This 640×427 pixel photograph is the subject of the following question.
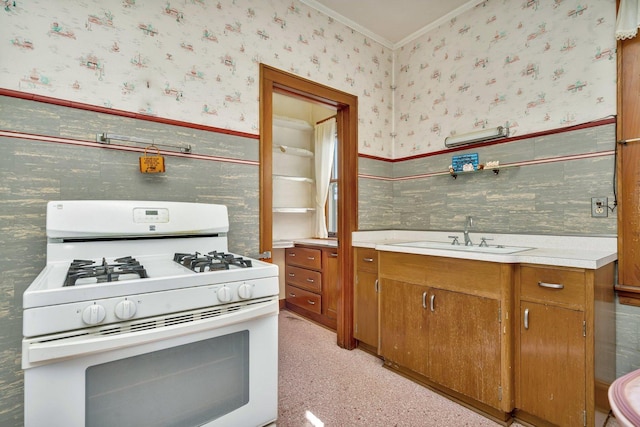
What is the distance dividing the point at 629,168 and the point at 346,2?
2264 millimetres

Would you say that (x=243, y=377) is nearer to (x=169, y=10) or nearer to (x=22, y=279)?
(x=22, y=279)

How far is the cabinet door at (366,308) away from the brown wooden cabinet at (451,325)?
137mm

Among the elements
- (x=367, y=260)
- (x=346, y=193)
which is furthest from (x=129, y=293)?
(x=346, y=193)

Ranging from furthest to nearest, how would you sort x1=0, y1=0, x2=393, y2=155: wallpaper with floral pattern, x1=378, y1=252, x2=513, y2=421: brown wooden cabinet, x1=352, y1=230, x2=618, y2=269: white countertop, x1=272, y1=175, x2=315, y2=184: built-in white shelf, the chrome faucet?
x1=272, y1=175, x2=315, y2=184: built-in white shelf → the chrome faucet → x1=378, y1=252, x2=513, y2=421: brown wooden cabinet → x1=352, y1=230, x2=618, y2=269: white countertop → x1=0, y1=0, x2=393, y2=155: wallpaper with floral pattern

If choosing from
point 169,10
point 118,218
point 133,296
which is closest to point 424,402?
point 133,296

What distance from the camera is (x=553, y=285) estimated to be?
1.63 metres

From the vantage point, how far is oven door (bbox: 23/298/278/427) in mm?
940

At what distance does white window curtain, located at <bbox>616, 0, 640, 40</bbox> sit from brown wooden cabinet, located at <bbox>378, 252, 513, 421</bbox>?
4.96 feet

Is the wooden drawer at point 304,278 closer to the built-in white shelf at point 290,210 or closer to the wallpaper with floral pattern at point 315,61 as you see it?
the built-in white shelf at point 290,210

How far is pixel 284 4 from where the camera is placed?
7.93 feet

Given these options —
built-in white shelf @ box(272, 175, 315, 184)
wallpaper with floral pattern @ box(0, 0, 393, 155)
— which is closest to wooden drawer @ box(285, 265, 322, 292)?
built-in white shelf @ box(272, 175, 315, 184)

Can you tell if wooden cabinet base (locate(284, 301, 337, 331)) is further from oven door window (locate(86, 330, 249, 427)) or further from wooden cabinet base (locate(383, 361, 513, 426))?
oven door window (locate(86, 330, 249, 427))

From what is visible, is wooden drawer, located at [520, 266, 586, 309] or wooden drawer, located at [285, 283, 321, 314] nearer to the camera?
wooden drawer, located at [520, 266, 586, 309]

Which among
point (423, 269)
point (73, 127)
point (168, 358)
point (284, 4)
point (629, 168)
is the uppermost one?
point (284, 4)
